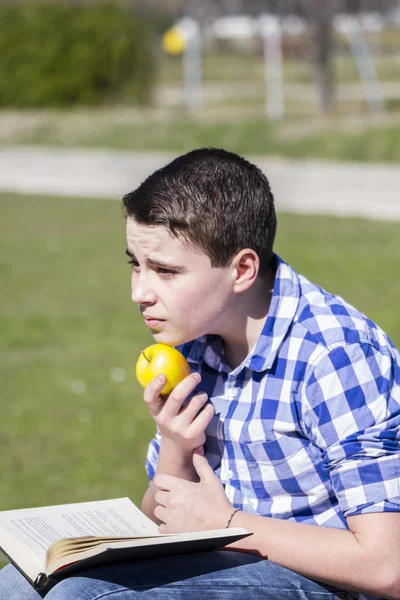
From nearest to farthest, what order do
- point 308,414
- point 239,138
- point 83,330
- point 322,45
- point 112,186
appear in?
point 308,414, point 83,330, point 112,186, point 239,138, point 322,45

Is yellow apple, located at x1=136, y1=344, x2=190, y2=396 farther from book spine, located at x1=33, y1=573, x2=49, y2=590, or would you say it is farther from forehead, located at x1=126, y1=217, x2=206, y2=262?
book spine, located at x1=33, y1=573, x2=49, y2=590

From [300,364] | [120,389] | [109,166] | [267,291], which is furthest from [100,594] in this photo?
[109,166]

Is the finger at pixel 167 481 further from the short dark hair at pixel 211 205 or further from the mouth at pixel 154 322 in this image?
the short dark hair at pixel 211 205

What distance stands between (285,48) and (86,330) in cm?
4062

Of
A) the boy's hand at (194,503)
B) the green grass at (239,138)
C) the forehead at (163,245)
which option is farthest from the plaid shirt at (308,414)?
the green grass at (239,138)

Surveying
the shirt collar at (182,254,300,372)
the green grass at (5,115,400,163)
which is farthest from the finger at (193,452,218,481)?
the green grass at (5,115,400,163)

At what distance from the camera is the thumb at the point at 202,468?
98.7 inches

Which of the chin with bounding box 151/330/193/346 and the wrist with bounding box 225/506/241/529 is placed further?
the chin with bounding box 151/330/193/346

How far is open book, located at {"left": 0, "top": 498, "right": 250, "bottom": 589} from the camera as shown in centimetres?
223

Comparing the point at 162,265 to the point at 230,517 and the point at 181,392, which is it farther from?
the point at 230,517

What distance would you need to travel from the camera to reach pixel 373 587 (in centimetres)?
229

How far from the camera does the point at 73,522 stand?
2604mm

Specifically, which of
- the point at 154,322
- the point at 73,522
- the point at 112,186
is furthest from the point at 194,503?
the point at 112,186

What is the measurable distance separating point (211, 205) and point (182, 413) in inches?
19.4
